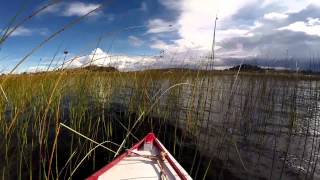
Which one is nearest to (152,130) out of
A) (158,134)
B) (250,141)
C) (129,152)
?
(158,134)

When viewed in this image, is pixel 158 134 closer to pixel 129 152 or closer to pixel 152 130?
pixel 152 130

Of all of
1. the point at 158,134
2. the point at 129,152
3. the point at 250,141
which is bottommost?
the point at 250,141

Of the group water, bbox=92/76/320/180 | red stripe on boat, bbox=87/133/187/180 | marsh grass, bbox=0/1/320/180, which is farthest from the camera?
water, bbox=92/76/320/180

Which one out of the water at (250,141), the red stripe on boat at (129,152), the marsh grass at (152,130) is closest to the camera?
the red stripe on boat at (129,152)

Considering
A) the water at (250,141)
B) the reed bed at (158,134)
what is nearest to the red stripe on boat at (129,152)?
the reed bed at (158,134)

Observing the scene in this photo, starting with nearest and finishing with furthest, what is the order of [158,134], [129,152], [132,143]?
[129,152]
[132,143]
[158,134]

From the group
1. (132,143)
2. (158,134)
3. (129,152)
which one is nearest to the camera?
(129,152)

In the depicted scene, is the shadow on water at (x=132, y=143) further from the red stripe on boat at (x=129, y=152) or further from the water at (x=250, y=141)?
the red stripe on boat at (x=129, y=152)

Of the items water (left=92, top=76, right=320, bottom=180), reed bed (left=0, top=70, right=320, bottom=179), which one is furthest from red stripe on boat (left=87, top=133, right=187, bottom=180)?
water (left=92, top=76, right=320, bottom=180)

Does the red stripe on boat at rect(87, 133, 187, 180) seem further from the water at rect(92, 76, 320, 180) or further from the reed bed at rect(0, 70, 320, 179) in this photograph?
the water at rect(92, 76, 320, 180)

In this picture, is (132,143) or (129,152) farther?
(132,143)

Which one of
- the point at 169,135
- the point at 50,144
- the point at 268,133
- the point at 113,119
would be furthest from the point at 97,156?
the point at 268,133

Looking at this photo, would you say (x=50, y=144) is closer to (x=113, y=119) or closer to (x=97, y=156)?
(x=97, y=156)

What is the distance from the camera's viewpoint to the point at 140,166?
3398 mm
